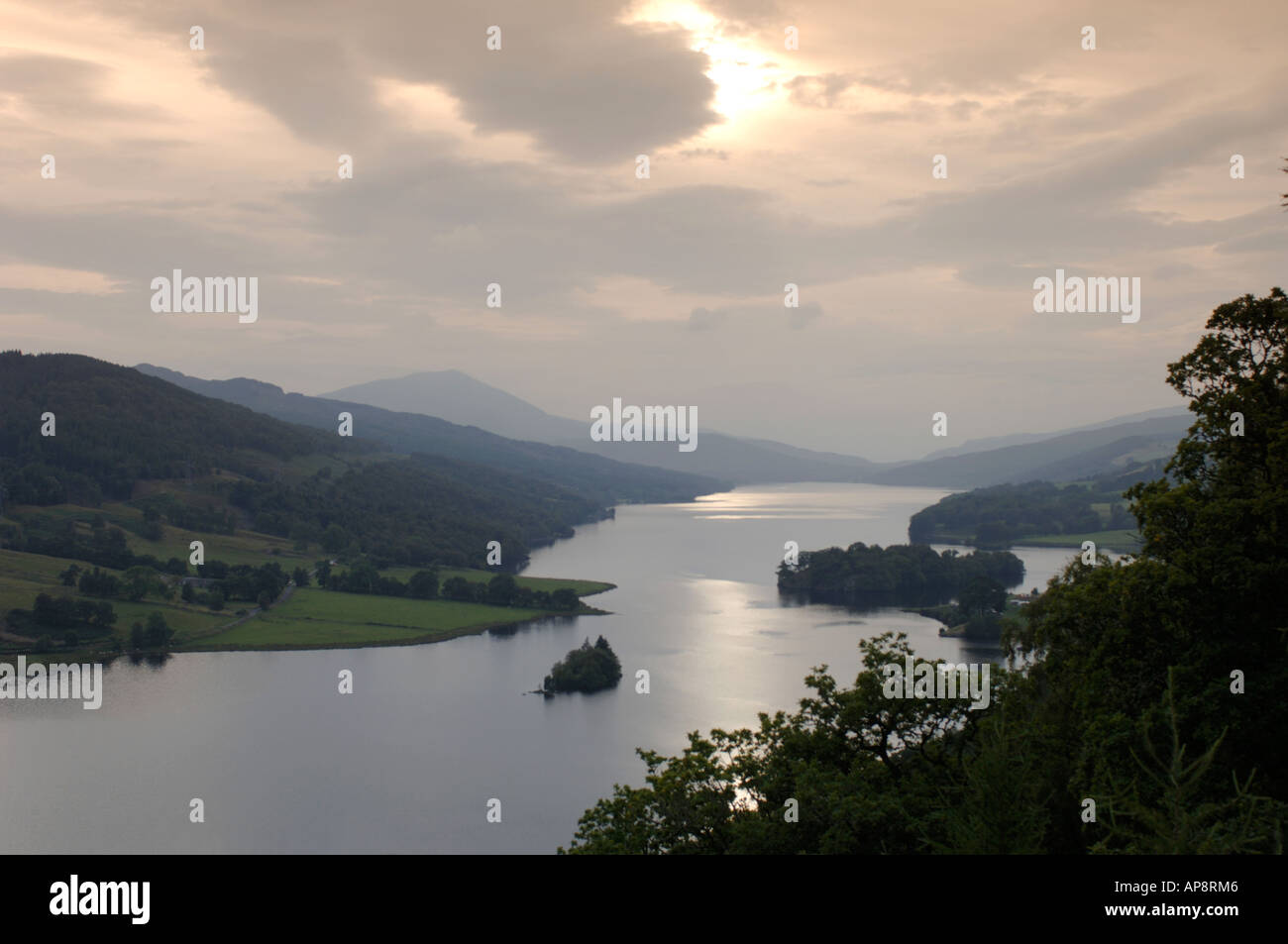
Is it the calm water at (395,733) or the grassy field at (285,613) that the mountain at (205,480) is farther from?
the calm water at (395,733)

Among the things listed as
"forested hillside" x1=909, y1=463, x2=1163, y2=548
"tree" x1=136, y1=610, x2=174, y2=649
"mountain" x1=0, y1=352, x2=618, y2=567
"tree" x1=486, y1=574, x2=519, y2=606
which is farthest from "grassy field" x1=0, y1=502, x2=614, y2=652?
"forested hillside" x1=909, y1=463, x2=1163, y2=548

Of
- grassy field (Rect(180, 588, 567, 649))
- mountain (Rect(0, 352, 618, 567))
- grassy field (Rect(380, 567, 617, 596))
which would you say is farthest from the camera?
mountain (Rect(0, 352, 618, 567))

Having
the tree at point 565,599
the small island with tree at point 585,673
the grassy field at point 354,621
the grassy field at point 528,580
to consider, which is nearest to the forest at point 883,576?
the grassy field at point 528,580

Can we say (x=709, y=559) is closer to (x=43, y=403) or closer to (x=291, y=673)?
(x=291, y=673)

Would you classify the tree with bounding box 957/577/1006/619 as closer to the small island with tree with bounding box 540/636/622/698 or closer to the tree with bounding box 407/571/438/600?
the small island with tree with bounding box 540/636/622/698

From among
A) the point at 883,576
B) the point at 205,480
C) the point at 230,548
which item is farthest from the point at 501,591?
the point at 205,480

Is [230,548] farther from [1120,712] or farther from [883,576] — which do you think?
[1120,712]

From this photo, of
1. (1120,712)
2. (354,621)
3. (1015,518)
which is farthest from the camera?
(1015,518)
